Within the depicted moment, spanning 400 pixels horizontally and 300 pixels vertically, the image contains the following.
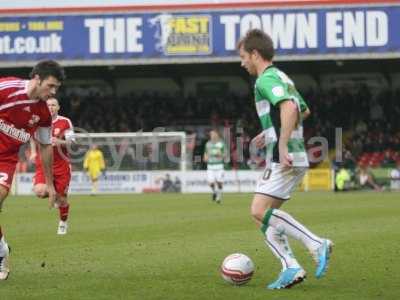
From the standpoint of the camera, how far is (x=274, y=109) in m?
8.78

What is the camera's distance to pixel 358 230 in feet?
51.8

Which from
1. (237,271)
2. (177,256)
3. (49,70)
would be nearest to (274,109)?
(237,271)

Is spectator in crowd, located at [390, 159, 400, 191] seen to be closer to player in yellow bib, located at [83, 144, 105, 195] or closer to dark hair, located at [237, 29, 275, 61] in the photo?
player in yellow bib, located at [83, 144, 105, 195]

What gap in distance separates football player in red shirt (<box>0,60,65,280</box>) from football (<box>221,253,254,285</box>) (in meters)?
2.30

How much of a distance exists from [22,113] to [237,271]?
2686 millimetres

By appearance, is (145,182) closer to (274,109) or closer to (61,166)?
(61,166)

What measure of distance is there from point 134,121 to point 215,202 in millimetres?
19007

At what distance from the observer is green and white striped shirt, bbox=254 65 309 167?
8.63 metres

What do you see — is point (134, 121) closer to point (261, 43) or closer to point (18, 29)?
point (18, 29)

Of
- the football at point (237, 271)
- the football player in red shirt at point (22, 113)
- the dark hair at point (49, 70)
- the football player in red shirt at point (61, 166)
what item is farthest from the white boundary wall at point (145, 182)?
the dark hair at point (49, 70)

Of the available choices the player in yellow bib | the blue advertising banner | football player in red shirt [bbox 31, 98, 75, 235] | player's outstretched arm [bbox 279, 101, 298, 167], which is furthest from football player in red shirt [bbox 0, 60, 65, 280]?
the blue advertising banner

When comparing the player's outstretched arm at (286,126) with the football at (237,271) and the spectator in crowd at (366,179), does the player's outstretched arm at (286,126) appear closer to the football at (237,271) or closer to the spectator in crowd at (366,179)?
the football at (237,271)

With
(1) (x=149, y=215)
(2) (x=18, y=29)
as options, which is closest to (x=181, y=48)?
(2) (x=18, y=29)

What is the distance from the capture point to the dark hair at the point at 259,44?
873 cm
